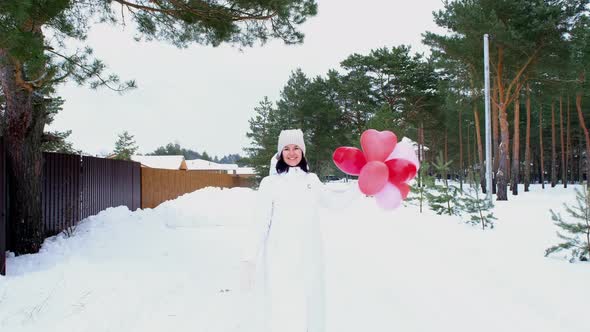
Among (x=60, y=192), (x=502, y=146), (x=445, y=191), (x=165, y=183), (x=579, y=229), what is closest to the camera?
(x=579, y=229)

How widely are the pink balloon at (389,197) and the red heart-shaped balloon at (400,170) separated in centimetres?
9

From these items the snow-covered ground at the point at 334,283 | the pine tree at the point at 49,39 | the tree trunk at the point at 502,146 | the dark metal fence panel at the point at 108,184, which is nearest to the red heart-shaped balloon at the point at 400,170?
the snow-covered ground at the point at 334,283

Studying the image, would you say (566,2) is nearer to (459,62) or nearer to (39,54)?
(459,62)

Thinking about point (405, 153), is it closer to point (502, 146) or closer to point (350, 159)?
point (350, 159)

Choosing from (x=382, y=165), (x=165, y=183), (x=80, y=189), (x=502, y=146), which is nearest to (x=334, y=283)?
(x=382, y=165)

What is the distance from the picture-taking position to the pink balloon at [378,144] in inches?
141

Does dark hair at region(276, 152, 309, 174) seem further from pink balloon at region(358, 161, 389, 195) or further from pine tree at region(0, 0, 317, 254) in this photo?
pine tree at region(0, 0, 317, 254)

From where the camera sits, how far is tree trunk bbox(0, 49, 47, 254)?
6.89 m

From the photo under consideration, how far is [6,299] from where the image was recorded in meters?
4.76

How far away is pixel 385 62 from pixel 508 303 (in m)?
30.5

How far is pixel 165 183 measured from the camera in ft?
67.5

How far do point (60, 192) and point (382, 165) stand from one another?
7420 millimetres

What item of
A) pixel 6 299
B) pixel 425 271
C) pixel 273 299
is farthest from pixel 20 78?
pixel 425 271

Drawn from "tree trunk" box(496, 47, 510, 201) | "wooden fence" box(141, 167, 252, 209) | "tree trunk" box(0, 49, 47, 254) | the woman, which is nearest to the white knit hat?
the woman
